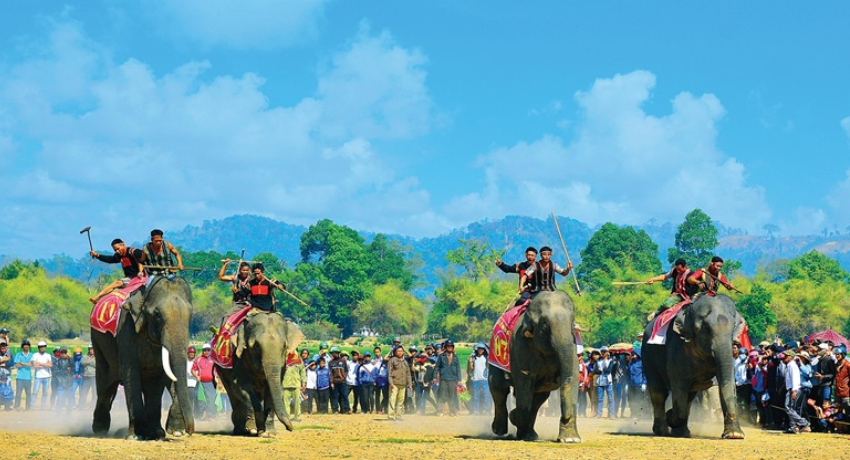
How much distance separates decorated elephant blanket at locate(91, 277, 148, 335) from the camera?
20.3 meters

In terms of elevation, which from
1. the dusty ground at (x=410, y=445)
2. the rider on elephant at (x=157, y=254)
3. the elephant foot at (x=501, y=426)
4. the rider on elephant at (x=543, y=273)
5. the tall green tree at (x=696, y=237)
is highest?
the tall green tree at (x=696, y=237)

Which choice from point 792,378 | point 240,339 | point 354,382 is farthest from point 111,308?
point 354,382

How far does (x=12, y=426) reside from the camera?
25906 millimetres

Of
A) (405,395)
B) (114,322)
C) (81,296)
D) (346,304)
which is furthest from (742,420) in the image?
(346,304)

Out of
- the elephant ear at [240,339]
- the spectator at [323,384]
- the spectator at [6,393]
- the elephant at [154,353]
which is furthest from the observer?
the spectator at [323,384]

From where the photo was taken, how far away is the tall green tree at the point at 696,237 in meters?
152

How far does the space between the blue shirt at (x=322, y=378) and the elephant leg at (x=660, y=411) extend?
12.9m

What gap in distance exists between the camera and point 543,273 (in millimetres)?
20312

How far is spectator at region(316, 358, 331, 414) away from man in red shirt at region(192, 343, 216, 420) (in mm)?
2936

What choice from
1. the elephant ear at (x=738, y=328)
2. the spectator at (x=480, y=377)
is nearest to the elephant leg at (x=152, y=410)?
the elephant ear at (x=738, y=328)

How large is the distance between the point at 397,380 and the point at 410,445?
11.5 meters

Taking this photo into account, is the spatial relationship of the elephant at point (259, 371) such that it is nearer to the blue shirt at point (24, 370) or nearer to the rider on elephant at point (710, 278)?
the rider on elephant at point (710, 278)

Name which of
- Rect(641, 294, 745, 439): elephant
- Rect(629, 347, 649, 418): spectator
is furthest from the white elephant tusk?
Rect(629, 347, 649, 418): spectator

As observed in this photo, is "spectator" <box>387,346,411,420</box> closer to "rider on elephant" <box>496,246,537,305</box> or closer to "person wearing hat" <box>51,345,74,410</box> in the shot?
"person wearing hat" <box>51,345,74,410</box>
